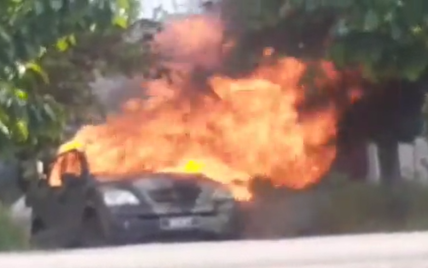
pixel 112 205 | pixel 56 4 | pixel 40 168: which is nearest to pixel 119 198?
pixel 112 205

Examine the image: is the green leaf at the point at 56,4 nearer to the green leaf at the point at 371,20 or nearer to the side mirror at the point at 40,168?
the side mirror at the point at 40,168

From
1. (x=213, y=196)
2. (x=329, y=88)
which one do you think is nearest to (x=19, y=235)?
(x=213, y=196)

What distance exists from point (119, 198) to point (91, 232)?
166mm

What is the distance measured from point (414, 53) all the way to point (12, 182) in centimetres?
161

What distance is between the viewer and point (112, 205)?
11.8ft

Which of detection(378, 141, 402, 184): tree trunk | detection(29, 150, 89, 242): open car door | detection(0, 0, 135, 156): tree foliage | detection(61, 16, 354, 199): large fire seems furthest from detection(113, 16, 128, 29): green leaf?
detection(378, 141, 402, 184): tree trunk

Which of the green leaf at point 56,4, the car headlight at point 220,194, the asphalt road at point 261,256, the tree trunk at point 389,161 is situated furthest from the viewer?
the tree trunk at point 389,161

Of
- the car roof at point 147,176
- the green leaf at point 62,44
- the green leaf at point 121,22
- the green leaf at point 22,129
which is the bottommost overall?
the car roof at point 147,176

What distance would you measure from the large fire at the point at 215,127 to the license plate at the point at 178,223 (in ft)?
0.62

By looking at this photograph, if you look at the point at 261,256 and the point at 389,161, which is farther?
the point at 389,161

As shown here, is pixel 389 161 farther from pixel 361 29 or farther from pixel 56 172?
pixel 56 172

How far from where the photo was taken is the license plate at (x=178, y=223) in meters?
3.58

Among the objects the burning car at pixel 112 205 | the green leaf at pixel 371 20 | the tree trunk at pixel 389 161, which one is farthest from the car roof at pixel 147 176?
the green leaf at pixel 371 20

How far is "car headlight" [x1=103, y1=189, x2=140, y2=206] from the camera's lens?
3584mm
